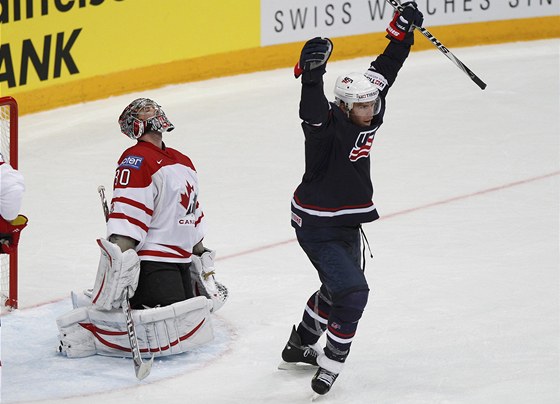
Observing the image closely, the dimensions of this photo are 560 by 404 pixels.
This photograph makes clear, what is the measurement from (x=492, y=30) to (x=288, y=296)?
5265 millimetres

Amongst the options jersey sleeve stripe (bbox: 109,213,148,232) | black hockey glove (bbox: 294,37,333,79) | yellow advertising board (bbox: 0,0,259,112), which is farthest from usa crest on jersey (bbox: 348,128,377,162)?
yellow advertising board (bbox: 0,0,259,112)

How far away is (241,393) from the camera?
441cm

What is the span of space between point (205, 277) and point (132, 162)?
1.98 feet

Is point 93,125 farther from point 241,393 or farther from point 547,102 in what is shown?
point 241,393

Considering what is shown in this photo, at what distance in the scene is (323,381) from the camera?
4.34 metres

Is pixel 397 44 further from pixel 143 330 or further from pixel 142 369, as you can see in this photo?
pixel 142 369

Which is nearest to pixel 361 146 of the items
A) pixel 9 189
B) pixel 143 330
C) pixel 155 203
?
pixel 155 203

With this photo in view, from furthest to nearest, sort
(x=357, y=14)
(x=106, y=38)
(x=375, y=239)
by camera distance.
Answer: (x=357, y=14), (x=106, y=38), (x=375, y=239)

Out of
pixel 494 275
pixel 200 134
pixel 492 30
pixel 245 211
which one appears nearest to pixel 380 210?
pixel 245 211

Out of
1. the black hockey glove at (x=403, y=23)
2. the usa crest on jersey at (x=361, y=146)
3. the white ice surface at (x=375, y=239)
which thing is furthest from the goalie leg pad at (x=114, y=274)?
the black hockey glove at (x=403, y=23)

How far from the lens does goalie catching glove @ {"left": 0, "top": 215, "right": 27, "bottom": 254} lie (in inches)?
169

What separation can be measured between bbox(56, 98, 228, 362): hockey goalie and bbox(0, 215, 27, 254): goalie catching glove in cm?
30

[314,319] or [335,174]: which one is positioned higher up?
[335,174]

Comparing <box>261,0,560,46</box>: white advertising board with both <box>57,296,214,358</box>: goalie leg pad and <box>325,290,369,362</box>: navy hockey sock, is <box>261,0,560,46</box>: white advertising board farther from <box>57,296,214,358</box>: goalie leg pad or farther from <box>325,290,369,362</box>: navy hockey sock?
<box>325,290,369,362</box>: navy hockey sock
